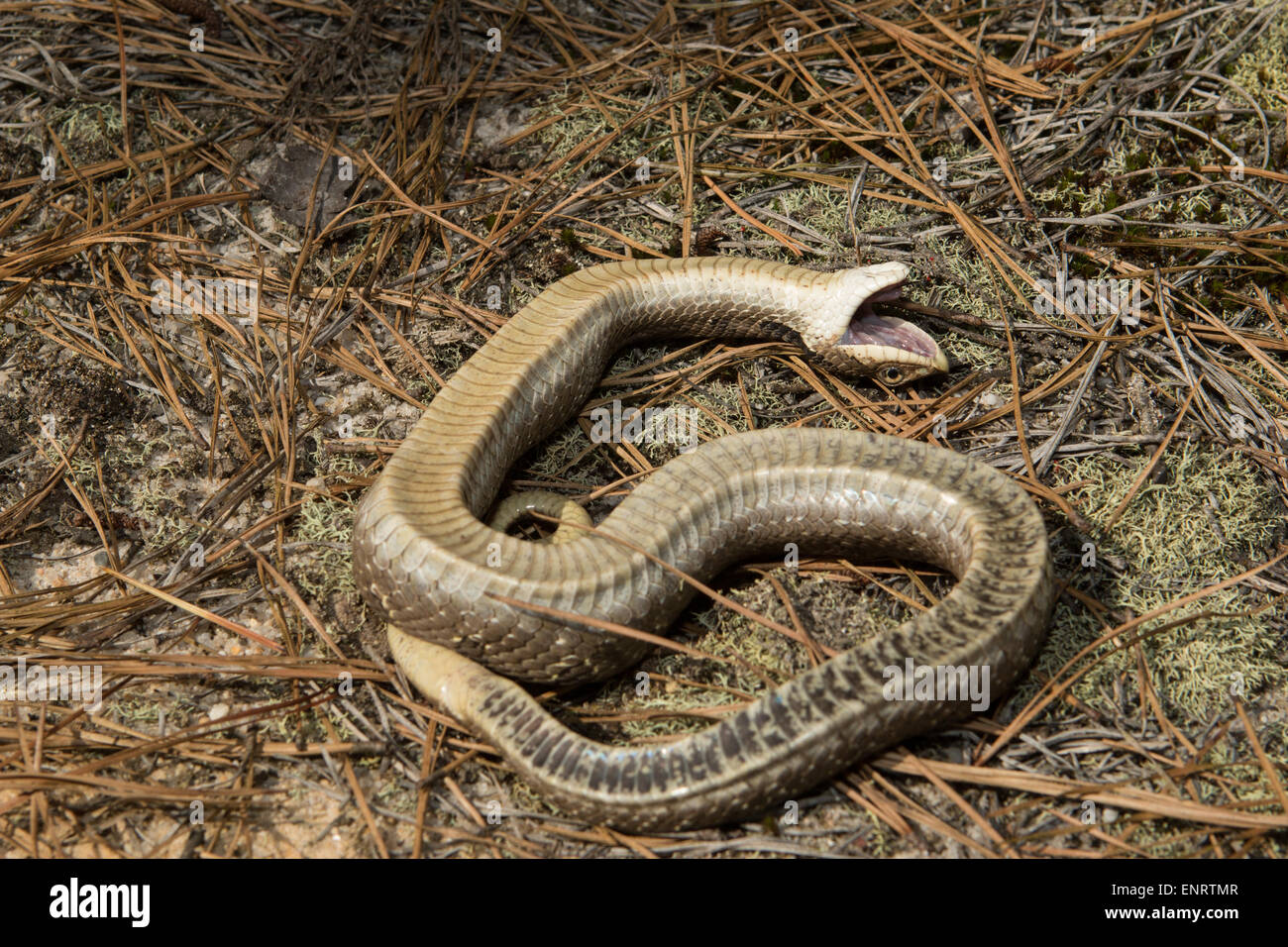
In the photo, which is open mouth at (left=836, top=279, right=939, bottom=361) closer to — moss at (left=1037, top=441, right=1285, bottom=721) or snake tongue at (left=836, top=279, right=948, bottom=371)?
snake tongue at (left=836, top=279, right=948, bottom=371)

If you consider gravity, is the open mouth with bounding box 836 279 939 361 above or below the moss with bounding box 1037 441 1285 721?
above

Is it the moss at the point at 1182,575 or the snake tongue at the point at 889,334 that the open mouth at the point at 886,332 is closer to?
the snake tongue at the point at 889,334

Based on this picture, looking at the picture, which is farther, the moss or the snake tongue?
the snake tongue

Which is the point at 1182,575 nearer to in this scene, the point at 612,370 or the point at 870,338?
the point at 870,338

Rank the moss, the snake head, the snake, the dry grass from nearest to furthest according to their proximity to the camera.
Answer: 1. the snake
2. the dry grass
3. the moss
4. the snake head

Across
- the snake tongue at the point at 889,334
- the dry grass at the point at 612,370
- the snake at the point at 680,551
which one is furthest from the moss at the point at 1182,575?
the snake tongue at the point at 889,334

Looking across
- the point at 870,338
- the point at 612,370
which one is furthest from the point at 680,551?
the point at 870,338

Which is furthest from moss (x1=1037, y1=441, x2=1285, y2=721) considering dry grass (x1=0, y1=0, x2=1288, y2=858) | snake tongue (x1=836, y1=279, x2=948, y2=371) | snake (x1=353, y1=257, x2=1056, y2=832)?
snake tongue (x1=836, y1=279, x2=948, y2=371)
